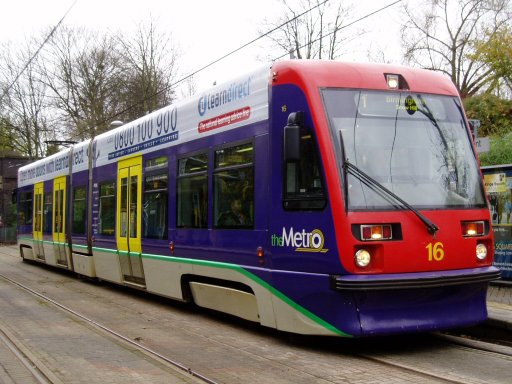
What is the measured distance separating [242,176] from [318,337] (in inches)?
83.3

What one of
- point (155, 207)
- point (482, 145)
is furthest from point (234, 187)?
point (482, 145)

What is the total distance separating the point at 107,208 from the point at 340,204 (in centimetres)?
731

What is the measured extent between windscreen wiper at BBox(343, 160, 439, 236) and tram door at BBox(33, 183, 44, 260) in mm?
13503

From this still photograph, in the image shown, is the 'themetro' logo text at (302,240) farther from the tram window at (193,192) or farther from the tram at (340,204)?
the tram window at (193,192)

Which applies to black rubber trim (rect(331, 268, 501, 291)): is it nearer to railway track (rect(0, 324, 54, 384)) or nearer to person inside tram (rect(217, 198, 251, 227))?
person inside tram (rect(217, 198, 251, 227))

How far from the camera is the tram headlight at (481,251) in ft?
21.9

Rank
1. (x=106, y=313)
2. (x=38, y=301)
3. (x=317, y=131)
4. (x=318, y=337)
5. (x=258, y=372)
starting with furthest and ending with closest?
(x=38, y=301), (x=106, y=313), (x=318, y=337), (x=317, y=131), (x=258, y=372)

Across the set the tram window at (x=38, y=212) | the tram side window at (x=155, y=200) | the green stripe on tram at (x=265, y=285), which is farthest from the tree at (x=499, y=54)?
the green stripe on tram at (x=265, y=285)

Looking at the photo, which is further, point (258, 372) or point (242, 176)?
point (242, 176)

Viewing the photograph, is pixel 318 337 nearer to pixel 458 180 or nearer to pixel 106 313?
pixel 458 180

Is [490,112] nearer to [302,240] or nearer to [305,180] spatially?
[305,180]

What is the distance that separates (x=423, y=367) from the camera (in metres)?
5.94

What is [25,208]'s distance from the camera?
2009cm

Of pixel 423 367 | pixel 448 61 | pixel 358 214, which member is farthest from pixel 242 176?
pixel 448 61
